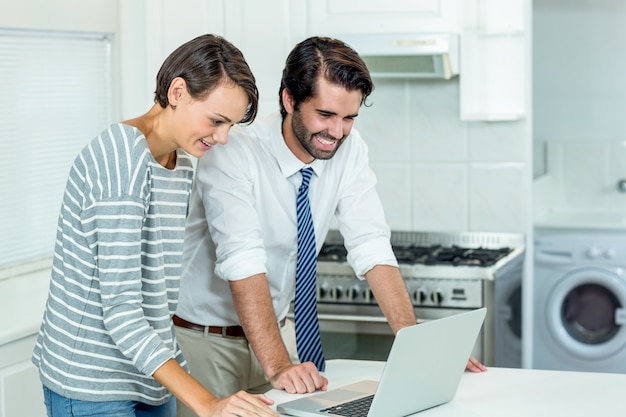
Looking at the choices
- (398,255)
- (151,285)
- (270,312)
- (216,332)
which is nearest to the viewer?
(151,285)

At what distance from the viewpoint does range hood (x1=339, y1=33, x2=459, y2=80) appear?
131 inches

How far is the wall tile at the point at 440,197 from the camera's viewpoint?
12.7 feet

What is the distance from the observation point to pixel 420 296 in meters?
3.28

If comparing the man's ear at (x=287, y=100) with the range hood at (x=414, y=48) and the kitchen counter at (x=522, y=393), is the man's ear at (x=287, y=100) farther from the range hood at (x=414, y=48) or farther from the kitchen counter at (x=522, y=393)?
the range hood at (x=414, y=48)

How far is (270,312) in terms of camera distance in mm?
2020

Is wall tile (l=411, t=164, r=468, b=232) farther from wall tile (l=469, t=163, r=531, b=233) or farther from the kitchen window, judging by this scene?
the kitchen window

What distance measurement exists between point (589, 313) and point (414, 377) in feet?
9.90

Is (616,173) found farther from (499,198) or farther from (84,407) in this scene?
(84,407)

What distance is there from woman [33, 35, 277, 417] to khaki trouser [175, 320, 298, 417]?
0.46m

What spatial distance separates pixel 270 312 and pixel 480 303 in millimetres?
1384

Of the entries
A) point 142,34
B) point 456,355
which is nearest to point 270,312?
point 456,355

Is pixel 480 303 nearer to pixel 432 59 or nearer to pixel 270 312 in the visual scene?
pixel 432 59

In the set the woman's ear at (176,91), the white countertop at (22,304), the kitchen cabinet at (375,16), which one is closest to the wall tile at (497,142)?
the kitchen cabinet at (375,16)

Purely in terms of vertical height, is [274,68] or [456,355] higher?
[274,68]
